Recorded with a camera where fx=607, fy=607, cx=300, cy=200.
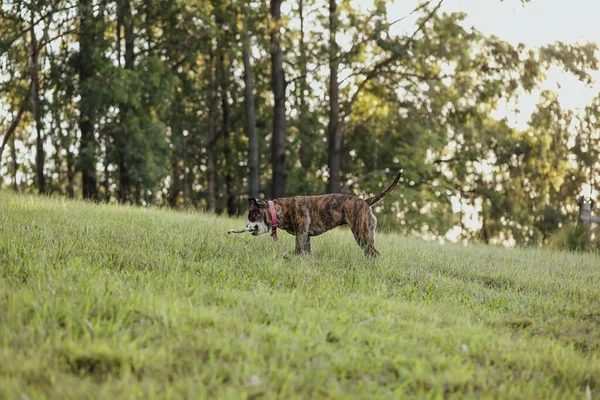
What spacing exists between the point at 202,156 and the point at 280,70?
1235 cm

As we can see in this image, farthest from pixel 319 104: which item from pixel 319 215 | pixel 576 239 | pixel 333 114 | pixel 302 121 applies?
pixel 319 215

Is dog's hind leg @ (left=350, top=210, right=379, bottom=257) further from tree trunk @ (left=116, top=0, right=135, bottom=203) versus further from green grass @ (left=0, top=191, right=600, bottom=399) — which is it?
tree trunk @ (left=116, top=0, right=135, bottom=203)

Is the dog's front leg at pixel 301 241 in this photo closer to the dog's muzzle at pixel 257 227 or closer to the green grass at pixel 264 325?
the green grass at pixel 264 325

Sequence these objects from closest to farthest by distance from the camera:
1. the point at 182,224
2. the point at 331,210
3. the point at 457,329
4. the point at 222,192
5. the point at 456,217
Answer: the point at 457,329 < the point at 331,210 < the point at 182,224 < the point at 456,217 < the point at 222,192

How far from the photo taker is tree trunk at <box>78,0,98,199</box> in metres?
19.5

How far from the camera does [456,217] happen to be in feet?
90.5

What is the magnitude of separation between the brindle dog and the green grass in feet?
1.27

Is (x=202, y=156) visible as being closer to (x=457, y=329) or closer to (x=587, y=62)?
(x=587, y=62)

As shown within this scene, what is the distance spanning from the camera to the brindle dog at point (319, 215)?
27.6 ft

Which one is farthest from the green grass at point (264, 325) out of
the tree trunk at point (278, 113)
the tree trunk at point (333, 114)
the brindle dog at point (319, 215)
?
the tree trunk at point (333, 114)

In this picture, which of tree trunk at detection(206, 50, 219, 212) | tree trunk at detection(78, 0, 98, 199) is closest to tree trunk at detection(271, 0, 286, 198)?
tree trunk at detection(78, 0, 98, 199)

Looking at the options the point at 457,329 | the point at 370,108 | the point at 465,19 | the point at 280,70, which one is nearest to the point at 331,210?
the point at 457,329

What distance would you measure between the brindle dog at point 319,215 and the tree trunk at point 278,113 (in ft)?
32.7

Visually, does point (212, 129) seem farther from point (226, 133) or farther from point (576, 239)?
point (576, 239)
